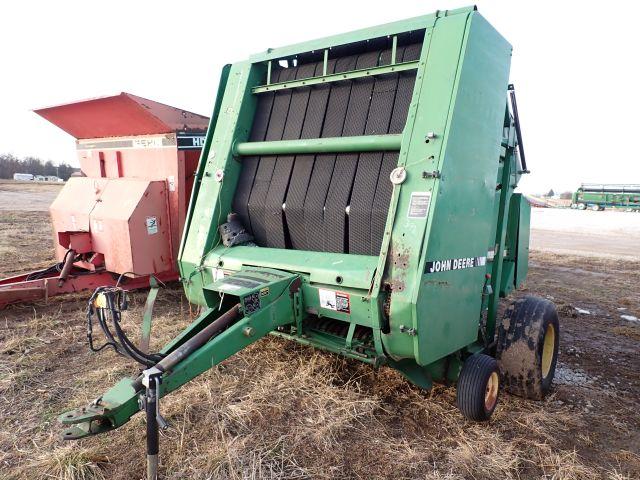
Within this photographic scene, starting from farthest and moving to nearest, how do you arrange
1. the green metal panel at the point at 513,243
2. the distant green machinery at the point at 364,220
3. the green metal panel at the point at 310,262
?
the green metal panel at the point at 513,243 → the green metal panel at the point at 310,262 → the distant green machinery at the point at 364,220

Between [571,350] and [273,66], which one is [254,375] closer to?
[273,66]

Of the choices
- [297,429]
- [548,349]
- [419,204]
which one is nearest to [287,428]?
[297,429]

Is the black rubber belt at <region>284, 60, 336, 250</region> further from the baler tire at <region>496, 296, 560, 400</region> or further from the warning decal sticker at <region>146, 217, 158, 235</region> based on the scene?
the warning decal sticker at <region>146, 217, 158, 235</region>

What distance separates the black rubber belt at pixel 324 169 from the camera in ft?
10.4

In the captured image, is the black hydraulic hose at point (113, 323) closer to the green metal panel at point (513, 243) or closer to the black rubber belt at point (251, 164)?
the black rubber belt at point (251, 164)

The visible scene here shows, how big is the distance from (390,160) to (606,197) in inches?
1626

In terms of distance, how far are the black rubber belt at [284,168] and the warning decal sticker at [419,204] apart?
1.10 m

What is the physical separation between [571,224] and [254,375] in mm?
23760

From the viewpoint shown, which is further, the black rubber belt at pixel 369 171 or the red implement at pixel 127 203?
the red implement at pixel 127 203

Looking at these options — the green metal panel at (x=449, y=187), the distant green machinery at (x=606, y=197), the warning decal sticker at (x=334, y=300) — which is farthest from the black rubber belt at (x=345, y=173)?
the distant green machinery at (x=606, y=197)

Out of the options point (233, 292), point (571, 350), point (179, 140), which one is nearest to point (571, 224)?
point (571, 350)

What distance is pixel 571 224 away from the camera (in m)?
22.9

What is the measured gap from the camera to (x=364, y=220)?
2.93m

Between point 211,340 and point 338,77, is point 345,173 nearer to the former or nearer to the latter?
point 338,77
